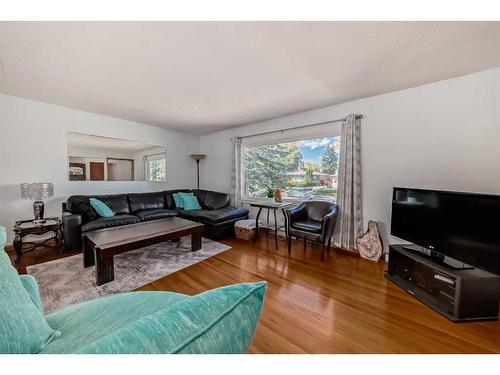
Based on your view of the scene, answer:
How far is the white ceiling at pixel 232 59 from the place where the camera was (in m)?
1.50

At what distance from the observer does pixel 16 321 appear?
2.03ft

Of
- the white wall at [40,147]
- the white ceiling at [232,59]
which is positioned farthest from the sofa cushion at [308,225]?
the white wall at [40,147]

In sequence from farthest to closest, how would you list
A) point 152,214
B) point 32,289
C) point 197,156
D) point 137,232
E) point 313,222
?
point 197,156 < point 152,214 < point 313,222 < point 137,232 < point 32,289

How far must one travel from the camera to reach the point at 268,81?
7.68ft

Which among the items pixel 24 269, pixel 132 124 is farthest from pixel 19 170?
pixel 132 124

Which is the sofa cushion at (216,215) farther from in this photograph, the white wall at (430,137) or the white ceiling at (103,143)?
the white wall at (430,137)

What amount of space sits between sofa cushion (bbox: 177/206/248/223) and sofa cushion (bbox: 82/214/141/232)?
0.85 metres

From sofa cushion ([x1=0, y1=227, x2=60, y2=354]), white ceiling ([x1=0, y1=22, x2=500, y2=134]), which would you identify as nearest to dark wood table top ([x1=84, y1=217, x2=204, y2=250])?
sofa cushion ([x1=0, y1=227, x2=60, y2=354])

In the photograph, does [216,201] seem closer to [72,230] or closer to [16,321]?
[72,230]

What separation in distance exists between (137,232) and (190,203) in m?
1.81

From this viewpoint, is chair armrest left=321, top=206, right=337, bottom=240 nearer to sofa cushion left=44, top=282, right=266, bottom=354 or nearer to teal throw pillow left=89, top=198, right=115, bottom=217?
sofa cushion left=44, top=282, right=266, bottom=354

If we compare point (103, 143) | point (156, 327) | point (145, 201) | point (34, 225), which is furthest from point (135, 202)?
point (156, 327)

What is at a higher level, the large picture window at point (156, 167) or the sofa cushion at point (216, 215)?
the large picture window at point (156, 167)
